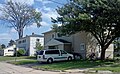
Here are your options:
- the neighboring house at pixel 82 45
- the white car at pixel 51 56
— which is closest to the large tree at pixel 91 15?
the white car at pixel 51 56

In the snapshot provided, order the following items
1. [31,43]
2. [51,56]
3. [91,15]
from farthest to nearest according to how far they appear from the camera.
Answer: [31,43]
[51,56]
[91,15]

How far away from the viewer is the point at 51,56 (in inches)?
1385

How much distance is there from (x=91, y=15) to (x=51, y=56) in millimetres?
8560

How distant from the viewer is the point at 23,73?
2319 centimetres

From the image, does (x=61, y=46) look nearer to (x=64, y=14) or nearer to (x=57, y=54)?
(x=57, y=54)

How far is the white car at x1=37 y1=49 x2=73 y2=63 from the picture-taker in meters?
34.8

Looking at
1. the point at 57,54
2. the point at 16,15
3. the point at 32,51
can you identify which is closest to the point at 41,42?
the point at 32,51

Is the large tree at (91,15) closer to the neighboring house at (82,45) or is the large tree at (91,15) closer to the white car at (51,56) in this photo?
the white car at (51,56)

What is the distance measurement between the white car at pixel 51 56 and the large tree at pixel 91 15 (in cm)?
325

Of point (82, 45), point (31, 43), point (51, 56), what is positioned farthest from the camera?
point (31, 43)

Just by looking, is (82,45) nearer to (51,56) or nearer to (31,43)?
(51,56)

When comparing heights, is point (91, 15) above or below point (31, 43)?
above

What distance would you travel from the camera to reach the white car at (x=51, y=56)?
34.8 m

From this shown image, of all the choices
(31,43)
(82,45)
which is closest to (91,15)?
(82,45)
